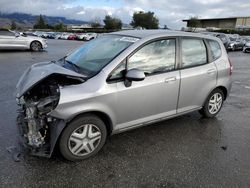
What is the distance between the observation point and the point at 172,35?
4137mm

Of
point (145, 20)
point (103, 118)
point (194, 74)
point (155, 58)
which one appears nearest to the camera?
point (103, 118)

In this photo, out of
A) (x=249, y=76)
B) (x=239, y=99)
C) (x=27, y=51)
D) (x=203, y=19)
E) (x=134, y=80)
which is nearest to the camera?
(x=134, y=80)

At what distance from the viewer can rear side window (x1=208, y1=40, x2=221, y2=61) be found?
15.6 ft

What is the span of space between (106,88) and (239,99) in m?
4.57

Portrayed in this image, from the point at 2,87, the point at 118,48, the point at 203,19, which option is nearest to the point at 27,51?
the point at 2,87

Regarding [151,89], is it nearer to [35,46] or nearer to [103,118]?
[103,118]

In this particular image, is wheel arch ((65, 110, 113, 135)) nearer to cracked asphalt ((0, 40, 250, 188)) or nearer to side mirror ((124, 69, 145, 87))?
cracked asphalt ((0, 40, 250, 188))

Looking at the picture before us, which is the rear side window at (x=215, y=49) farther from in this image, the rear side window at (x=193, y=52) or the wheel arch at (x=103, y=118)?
the wheel arch at (x=103, y=118)

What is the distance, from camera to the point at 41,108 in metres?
3.11

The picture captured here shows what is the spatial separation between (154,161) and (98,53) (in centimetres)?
184

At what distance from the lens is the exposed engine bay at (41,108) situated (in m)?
3.13

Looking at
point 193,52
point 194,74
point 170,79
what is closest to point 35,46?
point 193,52

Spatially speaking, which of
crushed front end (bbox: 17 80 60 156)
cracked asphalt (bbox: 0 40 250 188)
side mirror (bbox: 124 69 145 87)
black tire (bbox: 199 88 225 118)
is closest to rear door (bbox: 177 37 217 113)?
black tire (bbox: 199 88 225 118)

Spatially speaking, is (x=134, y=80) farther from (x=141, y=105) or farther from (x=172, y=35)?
(x=172, y=35)
